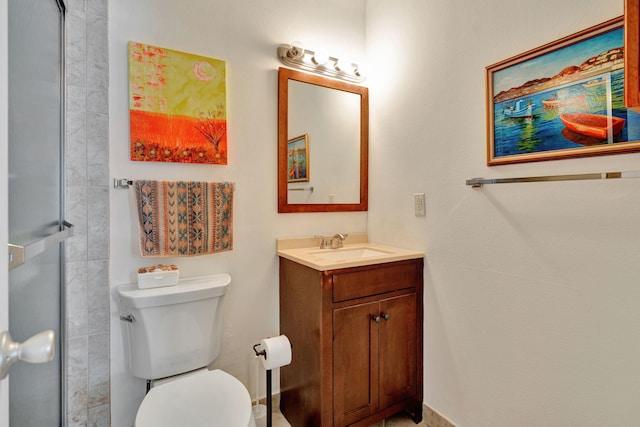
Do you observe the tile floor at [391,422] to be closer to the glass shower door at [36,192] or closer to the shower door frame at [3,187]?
the glass shower door at [36,192]

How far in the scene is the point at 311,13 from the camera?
1.99 m

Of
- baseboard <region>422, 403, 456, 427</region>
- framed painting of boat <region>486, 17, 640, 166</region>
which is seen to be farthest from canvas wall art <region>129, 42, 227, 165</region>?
baseboard <region>422, 403, 456, 427</region>

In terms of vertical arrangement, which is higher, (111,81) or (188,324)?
(111,81)

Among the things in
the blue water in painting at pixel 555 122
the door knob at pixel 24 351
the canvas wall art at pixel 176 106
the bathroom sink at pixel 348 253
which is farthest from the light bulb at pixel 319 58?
the door knob at pixel 24 351

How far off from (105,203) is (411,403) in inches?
72.9

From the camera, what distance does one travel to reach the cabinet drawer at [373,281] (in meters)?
1.52

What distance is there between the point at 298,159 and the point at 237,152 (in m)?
0.37

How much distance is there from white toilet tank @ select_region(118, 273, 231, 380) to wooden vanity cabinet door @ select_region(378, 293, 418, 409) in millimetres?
847

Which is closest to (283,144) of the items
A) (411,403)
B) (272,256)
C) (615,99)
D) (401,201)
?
(272,256)

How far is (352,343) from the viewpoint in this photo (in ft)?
5.10

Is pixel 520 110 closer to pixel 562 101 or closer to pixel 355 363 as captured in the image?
pixel 562 101

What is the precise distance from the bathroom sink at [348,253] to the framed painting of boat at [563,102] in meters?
0.79

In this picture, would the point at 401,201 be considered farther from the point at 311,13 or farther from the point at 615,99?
the point at 311,13

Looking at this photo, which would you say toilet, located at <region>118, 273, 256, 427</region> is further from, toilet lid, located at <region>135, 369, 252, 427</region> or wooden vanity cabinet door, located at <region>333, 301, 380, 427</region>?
wooden vanity cabinet door, located at <region>333, 301, 380, 427</region>
